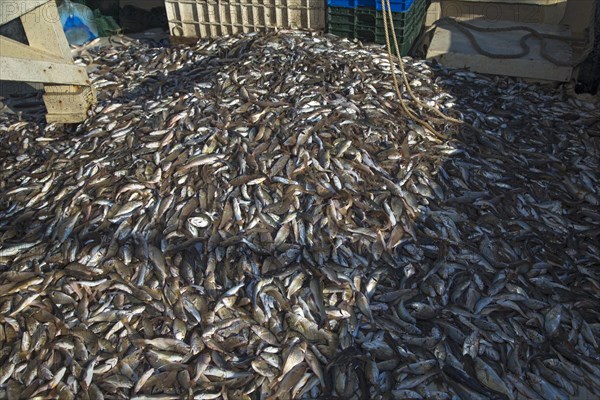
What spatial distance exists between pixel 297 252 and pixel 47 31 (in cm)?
374

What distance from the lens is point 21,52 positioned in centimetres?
518

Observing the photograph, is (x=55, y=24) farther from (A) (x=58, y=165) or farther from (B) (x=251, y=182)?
(B) (x=251, y=182)

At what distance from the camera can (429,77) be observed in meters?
6.70

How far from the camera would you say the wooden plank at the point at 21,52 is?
4980mm

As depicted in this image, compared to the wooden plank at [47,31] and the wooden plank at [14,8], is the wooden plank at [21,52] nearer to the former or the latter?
the wooden plank at [47,31]

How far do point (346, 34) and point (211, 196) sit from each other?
426 cm

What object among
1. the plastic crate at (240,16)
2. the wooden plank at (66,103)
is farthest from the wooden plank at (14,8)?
the plastic crate at (240,16)

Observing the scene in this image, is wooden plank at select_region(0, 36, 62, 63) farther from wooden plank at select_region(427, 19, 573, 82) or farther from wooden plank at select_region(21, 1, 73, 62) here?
wooden plank at select_region(427, 19, 573, 82)

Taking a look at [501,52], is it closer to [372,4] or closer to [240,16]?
[372,4]

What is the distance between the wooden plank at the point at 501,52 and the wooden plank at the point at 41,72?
4.76 meters

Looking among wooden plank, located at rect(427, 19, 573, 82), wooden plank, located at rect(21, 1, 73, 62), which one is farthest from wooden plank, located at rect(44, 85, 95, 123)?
wooden plank, located at rect(427, 19, 573, 82)

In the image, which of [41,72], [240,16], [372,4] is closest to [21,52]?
[41,72]

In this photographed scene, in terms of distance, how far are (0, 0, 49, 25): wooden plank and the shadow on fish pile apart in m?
1.37

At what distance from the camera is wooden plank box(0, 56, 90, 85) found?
4809mm
